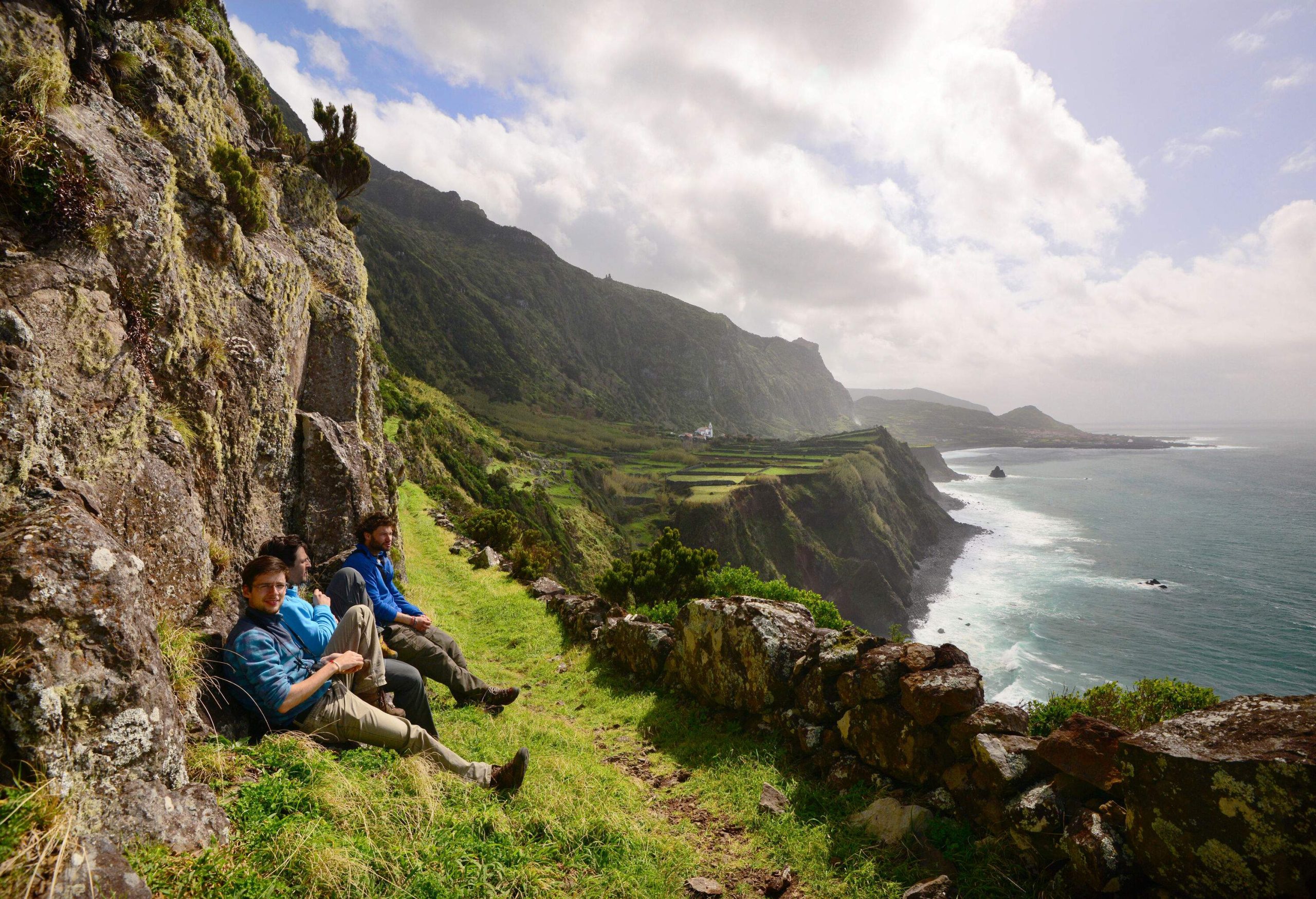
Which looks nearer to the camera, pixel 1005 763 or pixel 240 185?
pixel 1005 763

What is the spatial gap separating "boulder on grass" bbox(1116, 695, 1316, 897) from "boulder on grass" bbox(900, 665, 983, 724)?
1.45 m

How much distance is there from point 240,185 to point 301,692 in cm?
997

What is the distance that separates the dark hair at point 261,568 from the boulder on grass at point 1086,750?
25.3 ft

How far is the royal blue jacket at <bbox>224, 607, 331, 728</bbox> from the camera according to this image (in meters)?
5.00

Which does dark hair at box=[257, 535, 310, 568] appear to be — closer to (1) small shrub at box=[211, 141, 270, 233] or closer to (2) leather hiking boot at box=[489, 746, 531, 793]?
(2) leather hiking boot at box=[489, 746, 531, 793]

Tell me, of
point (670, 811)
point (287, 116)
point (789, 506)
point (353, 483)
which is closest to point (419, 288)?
point (287, 116)

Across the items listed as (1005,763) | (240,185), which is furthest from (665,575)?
(240,185)

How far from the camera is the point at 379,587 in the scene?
806 cm

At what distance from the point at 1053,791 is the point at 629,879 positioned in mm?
3879

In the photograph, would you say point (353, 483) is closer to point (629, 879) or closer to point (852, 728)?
point (629, 879)

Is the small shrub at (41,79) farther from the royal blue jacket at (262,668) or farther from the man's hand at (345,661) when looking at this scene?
the man's hand at (345,661)

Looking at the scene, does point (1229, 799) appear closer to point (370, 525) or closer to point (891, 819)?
point (891, 819)

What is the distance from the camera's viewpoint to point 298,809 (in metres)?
4.12

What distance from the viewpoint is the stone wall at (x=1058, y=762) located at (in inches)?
142
